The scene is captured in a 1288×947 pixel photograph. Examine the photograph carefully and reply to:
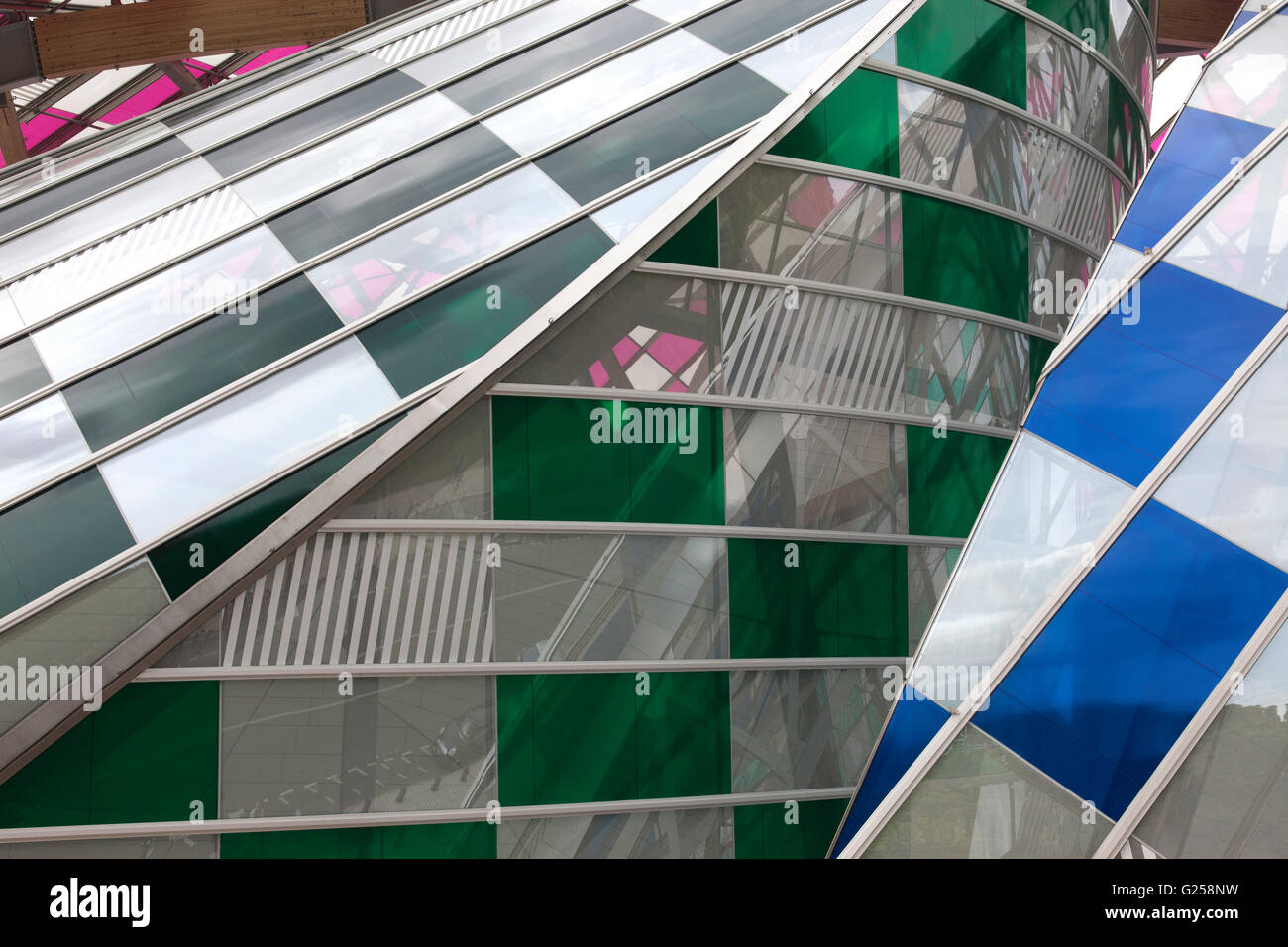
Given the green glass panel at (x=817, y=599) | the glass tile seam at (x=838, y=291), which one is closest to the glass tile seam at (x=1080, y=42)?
the glass tile seam at (x=838, y=291)

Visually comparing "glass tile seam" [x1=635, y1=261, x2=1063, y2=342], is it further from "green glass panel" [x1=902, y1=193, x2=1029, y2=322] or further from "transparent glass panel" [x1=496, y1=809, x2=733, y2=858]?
"transparent glass panel" [x1=496, y1=809, x2=733, y2=858]

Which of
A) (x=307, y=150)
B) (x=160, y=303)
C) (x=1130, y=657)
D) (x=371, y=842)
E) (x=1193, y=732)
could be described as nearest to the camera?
(x=1193, y=732)

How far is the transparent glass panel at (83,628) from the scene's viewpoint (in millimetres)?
8086

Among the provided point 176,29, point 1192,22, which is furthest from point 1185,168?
point 176,29

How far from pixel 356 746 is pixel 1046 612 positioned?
5.50 m

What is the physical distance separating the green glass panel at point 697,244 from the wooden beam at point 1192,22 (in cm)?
1602

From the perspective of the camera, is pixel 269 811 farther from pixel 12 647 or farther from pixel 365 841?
pixel 12 647

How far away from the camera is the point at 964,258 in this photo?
1270 cm

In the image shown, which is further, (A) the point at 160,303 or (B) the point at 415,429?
(A) the point at 160,303

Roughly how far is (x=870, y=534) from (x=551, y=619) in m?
3.68

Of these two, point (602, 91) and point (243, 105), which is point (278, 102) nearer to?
point (243, 105)

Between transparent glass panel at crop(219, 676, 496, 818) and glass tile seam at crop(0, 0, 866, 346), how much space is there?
384 centimetres

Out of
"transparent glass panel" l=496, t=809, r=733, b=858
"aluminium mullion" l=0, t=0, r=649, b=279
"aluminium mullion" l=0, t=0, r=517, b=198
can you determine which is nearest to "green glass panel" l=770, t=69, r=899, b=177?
"aluminium mullion" l=0, t=0, r=649, b=279

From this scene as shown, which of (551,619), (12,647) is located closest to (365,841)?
(551,619)
